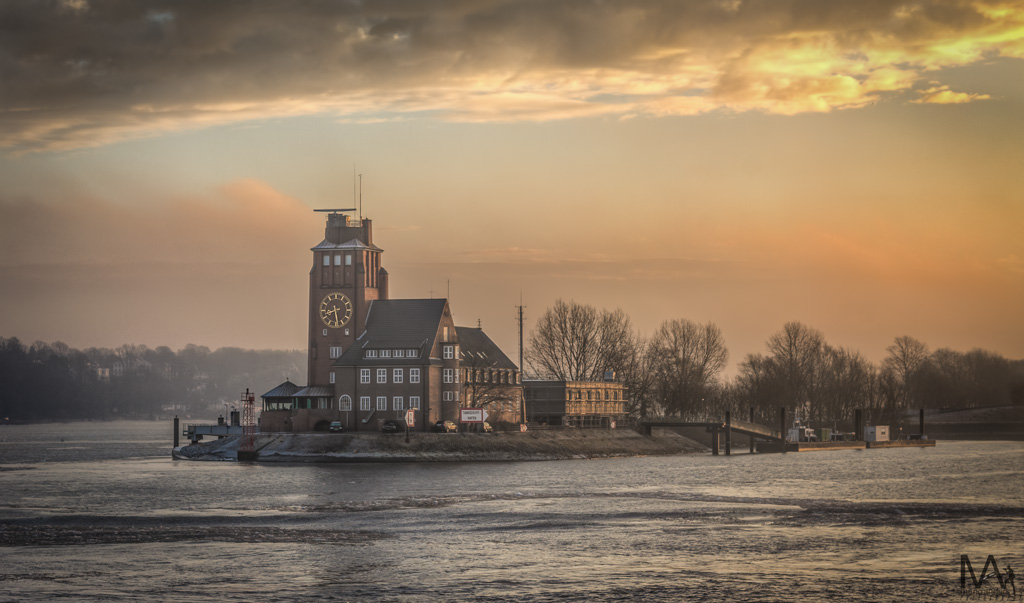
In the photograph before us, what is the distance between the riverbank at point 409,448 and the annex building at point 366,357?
216 inches

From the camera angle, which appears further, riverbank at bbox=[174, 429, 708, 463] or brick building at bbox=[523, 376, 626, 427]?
brick building at bbox=[523, 376, 626, 427]

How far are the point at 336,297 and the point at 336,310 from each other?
59.1 inches

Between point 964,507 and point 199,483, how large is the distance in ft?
179

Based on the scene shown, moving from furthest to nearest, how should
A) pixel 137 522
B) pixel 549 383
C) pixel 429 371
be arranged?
pixel 549 383, pixel 429 371, pixel 137 522

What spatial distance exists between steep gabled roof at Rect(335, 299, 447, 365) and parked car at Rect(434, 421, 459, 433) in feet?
25.5

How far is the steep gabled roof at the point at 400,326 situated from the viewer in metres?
125

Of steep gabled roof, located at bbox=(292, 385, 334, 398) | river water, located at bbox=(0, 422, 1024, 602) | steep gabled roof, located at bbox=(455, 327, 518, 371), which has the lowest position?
river water, located at bbox=(0, 422, 1024, 602)

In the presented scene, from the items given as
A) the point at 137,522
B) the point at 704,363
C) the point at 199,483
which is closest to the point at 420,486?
the point at 199,483

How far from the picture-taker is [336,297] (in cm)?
13025

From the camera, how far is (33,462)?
12431 centimetres

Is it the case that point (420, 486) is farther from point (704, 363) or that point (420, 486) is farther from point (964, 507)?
point (704, 363)

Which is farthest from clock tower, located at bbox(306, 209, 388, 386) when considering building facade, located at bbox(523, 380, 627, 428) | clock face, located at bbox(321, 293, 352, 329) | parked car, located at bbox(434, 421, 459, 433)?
building facade, located at bbox(523, 380, 627, 428)

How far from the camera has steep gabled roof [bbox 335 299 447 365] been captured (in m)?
125

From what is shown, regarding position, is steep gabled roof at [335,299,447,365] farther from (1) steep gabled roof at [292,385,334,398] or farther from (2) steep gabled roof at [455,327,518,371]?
(2) steep gabled roof at [455,327,518,371]
